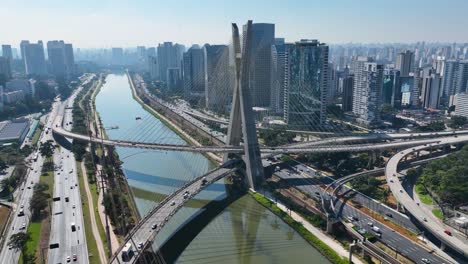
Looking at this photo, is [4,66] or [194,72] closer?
[194,72]

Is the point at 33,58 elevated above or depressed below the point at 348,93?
above

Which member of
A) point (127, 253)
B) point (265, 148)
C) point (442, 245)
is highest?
point (265, 148)

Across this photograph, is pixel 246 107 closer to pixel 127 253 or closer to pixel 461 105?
pixel 127 253

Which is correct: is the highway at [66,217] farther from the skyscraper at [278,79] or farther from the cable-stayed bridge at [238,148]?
the skyscraper at [278,79]

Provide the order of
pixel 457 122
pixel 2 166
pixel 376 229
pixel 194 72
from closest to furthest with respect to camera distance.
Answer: pixel 376 229
pixel 2 166
pixel 457 122
pixel 194 72

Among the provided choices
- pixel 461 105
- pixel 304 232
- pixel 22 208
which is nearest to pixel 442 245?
pixel 304 232

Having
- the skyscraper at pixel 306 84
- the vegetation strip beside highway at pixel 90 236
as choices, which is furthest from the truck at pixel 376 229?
the skyscraper at pixel 306 84

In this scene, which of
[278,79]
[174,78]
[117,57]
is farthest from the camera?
[117,57]
